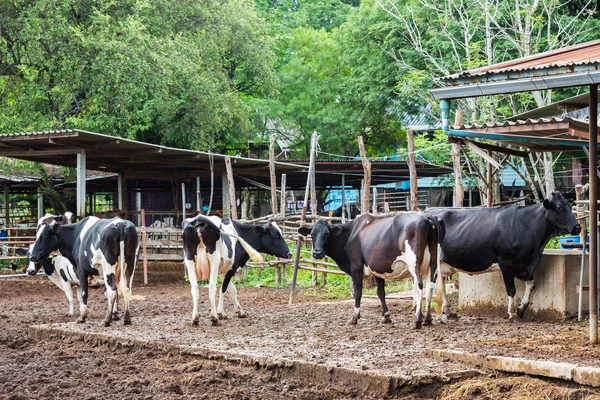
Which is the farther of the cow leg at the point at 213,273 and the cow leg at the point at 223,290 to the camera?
the cow leg at the point at 223,290

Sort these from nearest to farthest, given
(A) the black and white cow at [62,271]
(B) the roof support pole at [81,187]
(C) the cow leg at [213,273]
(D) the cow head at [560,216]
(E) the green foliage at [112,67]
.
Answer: (D) the cow head at [560,216], (C) the cow leg at [213,273], (A) the black and white cow at [62,271], (B) the roof support pole at [81,187], (E) the green foliage at [112,67]

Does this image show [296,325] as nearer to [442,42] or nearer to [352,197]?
[442,42]

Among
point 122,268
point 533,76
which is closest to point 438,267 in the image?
point 533,76

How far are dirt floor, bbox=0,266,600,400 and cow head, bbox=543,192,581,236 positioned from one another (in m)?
1.29

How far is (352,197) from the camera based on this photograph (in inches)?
1720

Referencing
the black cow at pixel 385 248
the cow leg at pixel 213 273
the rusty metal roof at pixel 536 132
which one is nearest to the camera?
the rusty metal roof at pixel 536 132

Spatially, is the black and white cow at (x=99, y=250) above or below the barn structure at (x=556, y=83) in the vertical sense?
below

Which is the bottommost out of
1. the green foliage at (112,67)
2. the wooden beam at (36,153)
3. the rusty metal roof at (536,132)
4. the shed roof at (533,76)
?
the rusty metal roof at (536,132)

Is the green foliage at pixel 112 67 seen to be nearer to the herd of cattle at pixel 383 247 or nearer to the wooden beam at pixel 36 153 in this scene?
the wooden beam at pixel 36 153

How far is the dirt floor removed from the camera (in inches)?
298

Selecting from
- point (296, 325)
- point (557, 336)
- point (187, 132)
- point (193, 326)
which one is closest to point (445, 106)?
point (557, 336)

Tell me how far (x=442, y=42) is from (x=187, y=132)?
9.45 meters

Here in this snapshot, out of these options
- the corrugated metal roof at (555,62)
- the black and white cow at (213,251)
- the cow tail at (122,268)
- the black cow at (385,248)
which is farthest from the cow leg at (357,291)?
the corrugated metal roof at (555,62)

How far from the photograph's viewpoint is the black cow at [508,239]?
11422mm
